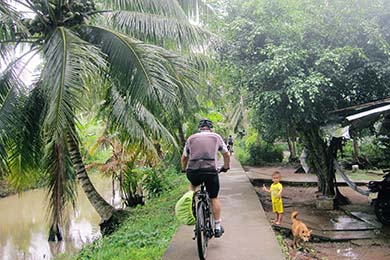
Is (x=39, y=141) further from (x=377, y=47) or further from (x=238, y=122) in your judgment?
(x=238, y=122)

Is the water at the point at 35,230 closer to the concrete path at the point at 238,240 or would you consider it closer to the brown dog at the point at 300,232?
the concrete path at the point at 238,240

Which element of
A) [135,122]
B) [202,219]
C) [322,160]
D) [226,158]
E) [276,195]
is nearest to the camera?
[202,219]

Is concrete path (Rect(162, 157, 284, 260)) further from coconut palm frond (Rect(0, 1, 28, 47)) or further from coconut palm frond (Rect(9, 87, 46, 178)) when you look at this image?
coconut palm frond (Rect(0, 1, 28, 47))

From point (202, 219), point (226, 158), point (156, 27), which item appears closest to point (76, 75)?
point (226, 158)

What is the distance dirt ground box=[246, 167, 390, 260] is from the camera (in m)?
6.30

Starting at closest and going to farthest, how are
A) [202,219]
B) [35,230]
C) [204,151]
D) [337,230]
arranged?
[202,219] → [204,151] → [337,230] → [35,230]

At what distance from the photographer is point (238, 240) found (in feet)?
17.8

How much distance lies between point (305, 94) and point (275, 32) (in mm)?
1573

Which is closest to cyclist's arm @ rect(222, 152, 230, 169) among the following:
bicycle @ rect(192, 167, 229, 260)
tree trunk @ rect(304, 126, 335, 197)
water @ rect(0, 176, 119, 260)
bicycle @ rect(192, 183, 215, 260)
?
bicycle @ rect(192, 167, 229, 260)

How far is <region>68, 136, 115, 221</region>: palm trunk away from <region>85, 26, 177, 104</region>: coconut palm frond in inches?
94.7

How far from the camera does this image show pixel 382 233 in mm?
7324

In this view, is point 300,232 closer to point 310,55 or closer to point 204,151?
point 204,151

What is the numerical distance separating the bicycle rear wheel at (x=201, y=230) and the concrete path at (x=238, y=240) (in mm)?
296

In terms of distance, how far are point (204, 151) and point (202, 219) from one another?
0.79 meters
